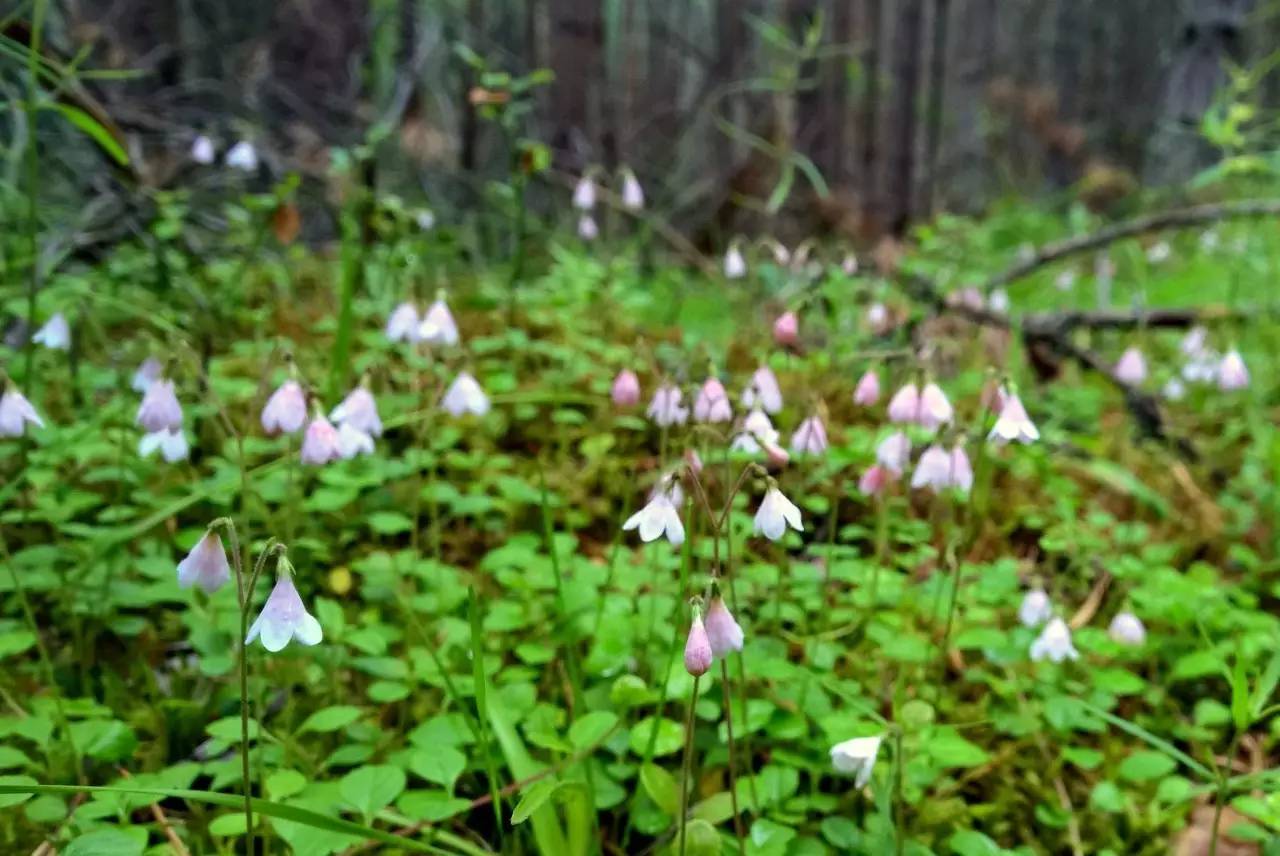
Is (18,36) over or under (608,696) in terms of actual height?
over

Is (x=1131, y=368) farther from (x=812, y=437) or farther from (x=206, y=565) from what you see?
(x=206, y=565)

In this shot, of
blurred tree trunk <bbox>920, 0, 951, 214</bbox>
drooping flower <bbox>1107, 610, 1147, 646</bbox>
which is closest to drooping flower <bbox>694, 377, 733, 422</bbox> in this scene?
drooping flower <bbox>1107, 610, 1147, 646</bbox>

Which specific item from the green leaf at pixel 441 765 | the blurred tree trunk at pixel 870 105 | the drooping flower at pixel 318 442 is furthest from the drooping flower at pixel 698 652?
the blurred tree trunk at pixel 870 105

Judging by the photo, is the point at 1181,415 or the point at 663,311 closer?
the point at 1181,415

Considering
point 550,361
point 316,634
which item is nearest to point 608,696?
point 316,634

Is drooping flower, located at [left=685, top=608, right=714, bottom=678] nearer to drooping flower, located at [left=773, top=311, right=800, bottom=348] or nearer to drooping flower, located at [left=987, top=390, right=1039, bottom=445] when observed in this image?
drooping flower, located at [left=987, top=390, right=1039, bottom=445]

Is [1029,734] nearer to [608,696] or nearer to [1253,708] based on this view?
[1253,708]
